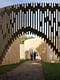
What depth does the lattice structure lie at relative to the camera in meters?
12.1

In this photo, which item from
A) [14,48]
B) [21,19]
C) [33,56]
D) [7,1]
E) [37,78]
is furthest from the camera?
[33,56]

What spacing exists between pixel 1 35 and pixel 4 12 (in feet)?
3.94

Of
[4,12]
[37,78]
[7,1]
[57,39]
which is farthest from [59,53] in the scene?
[37,78]

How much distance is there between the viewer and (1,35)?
12.3m

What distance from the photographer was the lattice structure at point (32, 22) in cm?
1211

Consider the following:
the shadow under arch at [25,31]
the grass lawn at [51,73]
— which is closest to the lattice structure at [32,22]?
the shadow under arch at [25,31]

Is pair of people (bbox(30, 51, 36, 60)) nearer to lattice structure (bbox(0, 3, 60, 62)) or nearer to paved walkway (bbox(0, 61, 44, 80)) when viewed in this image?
lattice structure (bbox(0, 3, 60, 62))

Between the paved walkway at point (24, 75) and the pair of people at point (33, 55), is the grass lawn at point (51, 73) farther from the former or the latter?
the pair of people at point (33, 55)

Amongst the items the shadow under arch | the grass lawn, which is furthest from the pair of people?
Answer: the grass lawn

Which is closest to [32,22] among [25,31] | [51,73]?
[25,31]

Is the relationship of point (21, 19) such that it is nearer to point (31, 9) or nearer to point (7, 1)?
point (31, 9)

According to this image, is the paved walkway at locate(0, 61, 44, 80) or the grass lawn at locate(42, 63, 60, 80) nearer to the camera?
the paved walkway at locate(0, 61, 44, 80)

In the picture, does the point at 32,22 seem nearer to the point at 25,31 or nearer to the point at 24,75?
the point at 25,31

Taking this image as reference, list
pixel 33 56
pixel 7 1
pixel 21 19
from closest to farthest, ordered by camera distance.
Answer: pixel 7 1 → pixel 21 19 → pixel 33 56
